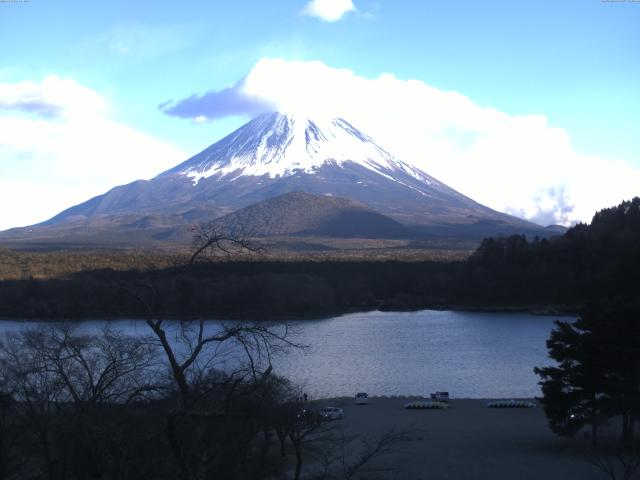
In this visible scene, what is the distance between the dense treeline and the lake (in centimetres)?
313

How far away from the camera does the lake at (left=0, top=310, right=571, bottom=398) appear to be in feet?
59.9

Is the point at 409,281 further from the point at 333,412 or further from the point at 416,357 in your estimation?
the point at 333,412

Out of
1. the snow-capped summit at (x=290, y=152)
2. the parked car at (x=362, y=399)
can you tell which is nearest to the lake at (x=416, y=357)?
the parked car at (x=362, y=399)

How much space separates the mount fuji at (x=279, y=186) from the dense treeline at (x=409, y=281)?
48.9 metres

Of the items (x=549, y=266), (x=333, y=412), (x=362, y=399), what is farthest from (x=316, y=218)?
(x=333, y=412)

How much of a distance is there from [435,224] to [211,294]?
61157 mm

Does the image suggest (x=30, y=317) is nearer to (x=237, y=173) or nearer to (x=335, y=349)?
(x=335, y=349)

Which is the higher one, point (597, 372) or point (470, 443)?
point (597, 372)

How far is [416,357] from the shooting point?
22594mm

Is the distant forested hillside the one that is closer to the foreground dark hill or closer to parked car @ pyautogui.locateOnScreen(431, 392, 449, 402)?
parked car @ pyautogui.locateOnScreen(431, 392, 449, 402)

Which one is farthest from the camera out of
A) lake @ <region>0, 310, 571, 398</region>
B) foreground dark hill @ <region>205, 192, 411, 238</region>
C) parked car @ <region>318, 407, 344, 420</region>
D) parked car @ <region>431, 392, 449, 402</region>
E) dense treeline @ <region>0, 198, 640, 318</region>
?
foreground dark hill @ <region>205, 192, 411, 238</region>

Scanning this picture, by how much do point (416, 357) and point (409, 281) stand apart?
21.1 metres

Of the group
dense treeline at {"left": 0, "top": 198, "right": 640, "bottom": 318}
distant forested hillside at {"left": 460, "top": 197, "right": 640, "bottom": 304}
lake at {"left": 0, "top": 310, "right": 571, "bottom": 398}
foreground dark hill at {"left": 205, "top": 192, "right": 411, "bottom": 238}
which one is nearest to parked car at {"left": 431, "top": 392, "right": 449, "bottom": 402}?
lake at {"left": 0, "top": 310, "right": 571, "bottom": 398}

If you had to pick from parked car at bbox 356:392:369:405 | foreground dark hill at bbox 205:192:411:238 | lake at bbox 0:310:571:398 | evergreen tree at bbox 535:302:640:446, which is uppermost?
foreground dark hill at bbox 205:192:411:238
